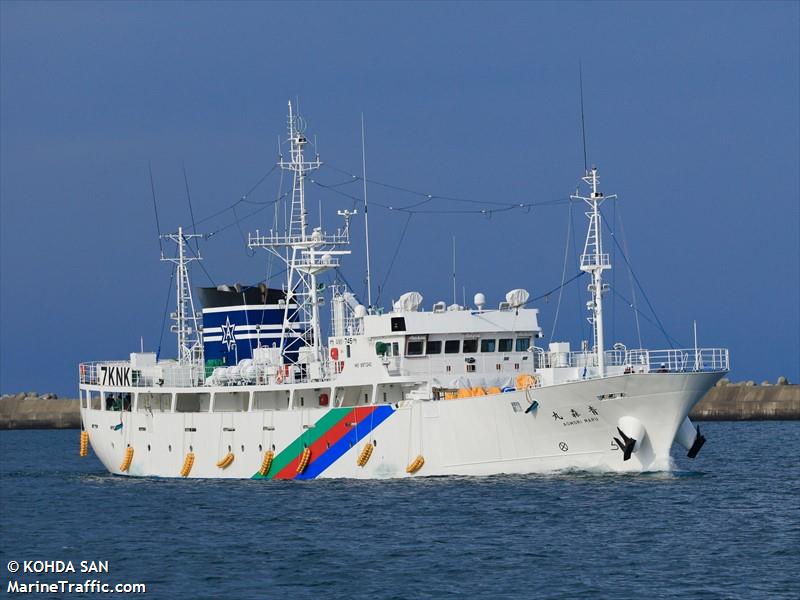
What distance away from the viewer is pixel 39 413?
112 m

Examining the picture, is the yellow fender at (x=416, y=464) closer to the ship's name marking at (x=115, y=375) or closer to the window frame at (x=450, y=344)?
the window frame at (x=450, y=344)

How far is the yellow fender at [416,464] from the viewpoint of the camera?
1599 inches

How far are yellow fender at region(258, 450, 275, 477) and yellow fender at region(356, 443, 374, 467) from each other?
377cm

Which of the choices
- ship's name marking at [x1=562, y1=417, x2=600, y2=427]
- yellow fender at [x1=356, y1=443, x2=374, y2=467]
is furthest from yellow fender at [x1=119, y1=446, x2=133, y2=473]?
ship's name marking at [x1=562, y1=417, x2=600, y2=427]

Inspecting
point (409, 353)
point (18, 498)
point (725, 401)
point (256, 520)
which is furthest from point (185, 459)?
point (725, 401)

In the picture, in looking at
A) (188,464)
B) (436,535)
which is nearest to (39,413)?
(188,464)

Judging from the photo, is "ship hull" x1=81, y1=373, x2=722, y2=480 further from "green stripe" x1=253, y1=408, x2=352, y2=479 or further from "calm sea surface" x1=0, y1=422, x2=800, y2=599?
"calm sea surface" x1=0, y1=422, x2=800, y2=599

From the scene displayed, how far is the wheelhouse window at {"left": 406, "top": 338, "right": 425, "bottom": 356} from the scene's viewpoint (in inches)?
1687

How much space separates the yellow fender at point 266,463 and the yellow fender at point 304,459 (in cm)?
118

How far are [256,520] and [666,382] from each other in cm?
1155

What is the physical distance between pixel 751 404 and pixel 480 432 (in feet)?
175

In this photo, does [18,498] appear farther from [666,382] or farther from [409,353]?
[666,382]

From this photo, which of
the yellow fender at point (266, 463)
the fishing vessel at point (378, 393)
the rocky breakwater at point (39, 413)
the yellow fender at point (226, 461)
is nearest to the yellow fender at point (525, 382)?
the fishing vessel at point (378, 393)

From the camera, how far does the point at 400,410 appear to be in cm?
4088
